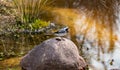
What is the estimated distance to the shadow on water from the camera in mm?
6906

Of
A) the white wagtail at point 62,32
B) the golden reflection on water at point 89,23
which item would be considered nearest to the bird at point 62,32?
the white wagtail at point 62,32

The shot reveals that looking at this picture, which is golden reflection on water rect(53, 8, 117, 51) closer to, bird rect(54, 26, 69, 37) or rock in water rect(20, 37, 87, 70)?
bird rect(54, 26, 69, 37)

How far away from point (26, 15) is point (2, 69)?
2.75 m

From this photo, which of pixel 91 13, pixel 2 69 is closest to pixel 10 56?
pixel 2 69

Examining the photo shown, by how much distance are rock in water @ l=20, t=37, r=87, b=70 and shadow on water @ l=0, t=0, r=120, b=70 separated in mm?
767

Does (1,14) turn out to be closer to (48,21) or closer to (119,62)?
(48,21)

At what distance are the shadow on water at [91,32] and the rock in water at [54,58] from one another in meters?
0.77

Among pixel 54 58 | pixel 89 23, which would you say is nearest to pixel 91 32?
pixel 89 23

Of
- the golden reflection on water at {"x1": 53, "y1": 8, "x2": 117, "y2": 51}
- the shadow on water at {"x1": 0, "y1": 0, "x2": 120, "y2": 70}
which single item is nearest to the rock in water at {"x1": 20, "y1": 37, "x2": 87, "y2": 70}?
the shadow on water at {"x1": 0, "y1": 0, "x2": 120, "y2": 70}

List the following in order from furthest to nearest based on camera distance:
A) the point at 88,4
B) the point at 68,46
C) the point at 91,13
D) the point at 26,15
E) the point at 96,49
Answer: the point at 88,4 → the point at 91,13 → the point at 26,15 → the point at 96,49 → the point at 68,46

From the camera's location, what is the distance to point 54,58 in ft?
18.0

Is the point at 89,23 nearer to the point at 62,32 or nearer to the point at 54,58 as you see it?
the point at 62,32

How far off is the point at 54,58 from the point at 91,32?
306 cm

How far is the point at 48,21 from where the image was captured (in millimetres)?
8898
